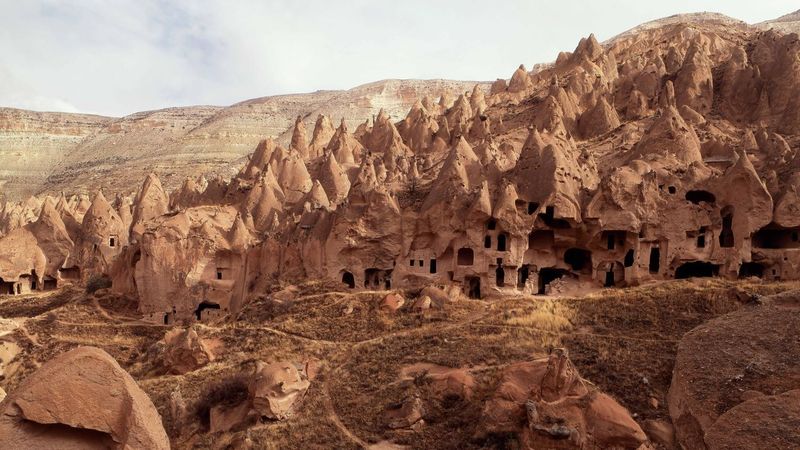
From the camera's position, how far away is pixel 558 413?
1431 centimetres

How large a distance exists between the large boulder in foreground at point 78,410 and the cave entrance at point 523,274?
74.3ft

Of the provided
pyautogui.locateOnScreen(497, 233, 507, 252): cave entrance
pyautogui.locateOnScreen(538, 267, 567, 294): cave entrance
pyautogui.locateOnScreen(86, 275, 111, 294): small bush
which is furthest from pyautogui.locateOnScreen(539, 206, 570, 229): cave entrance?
pyautogui.locateOnScreen(86, 275, 111, 294): small bush

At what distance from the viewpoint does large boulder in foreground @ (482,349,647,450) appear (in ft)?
45.0

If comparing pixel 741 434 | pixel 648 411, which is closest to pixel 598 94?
pixel 648 411

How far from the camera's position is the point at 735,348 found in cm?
1352

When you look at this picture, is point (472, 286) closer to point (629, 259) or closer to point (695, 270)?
point (629, 259)

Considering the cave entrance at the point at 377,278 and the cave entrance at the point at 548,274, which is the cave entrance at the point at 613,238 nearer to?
the cave entrance at the point at 548,274

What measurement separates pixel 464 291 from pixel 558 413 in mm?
14698

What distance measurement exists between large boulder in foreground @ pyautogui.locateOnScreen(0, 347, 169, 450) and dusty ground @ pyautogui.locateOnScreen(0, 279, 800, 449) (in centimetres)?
842

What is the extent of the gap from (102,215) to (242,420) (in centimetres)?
3492

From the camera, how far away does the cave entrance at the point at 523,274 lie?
1164 inches

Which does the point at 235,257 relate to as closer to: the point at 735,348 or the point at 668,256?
the point at 668,256

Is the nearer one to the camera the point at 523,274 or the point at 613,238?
the point at 613,238

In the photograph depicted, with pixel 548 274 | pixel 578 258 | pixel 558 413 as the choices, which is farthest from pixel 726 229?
pixel 558 413
